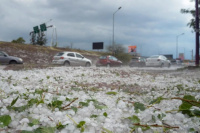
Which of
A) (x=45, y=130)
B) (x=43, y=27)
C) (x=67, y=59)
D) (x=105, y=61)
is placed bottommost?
(x=45, y=130)

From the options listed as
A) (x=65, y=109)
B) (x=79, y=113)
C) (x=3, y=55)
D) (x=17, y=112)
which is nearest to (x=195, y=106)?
(x=79, y=113)

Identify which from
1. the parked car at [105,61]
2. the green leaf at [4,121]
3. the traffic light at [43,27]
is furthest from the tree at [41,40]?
the green leaf at [4,121]

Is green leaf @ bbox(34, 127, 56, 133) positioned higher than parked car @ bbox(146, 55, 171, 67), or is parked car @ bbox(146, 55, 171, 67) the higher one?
parked car @ bbox(146, 55, 171, 67)

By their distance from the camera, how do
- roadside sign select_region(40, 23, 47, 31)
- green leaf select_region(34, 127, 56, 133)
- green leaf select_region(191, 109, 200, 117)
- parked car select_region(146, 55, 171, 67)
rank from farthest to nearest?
roadside sign select_region(40, 23, 47, 31), parked car select_region(146, 55, 171, 67), green leaf select_region(191, 109, 200, 117), green leaf select_region(34, 127, 56, 133)

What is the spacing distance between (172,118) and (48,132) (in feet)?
4.11

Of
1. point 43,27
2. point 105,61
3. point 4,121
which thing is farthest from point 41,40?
point 4,121

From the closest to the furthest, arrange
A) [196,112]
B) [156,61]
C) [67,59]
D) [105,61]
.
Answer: [196,112], [67,59], [105,61], [156,61]

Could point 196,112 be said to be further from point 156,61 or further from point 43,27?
point 43,27

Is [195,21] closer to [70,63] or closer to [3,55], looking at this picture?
[70,63]

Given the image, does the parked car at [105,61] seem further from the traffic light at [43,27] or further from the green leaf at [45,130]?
the traffic light at [43,27]

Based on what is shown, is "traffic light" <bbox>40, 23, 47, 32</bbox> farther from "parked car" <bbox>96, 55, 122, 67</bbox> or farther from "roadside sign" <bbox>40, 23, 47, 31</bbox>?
"parked car" <bbox>96, 55, 122, 67</bbox>

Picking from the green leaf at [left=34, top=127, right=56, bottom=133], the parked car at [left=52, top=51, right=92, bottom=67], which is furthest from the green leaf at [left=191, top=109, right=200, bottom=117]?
the parked car at [left=52, top=51, right=92, bottom=67]

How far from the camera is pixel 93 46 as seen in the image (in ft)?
154

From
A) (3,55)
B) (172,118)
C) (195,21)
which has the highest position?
(195,21)
